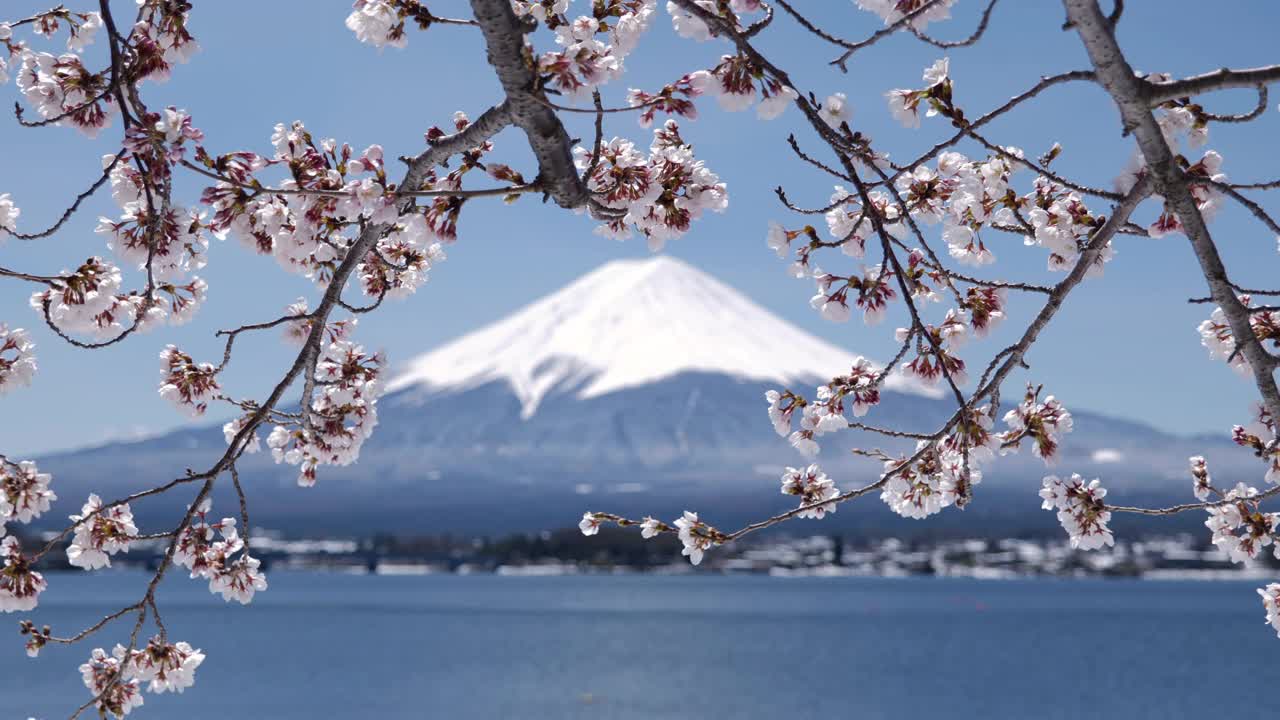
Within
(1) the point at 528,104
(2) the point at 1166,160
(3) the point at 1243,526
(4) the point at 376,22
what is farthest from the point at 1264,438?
(4) the point at 376,22

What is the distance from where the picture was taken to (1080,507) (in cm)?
342

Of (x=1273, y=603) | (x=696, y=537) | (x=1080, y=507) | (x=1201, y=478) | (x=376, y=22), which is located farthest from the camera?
(x=1201, y=478)

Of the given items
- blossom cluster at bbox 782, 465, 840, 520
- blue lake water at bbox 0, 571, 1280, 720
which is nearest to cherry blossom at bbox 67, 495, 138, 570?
blossom cluster at bbox 782, 465, 840, 520

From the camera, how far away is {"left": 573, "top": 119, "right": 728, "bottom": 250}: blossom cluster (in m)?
3.01

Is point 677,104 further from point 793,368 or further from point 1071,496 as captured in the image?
point 793,368

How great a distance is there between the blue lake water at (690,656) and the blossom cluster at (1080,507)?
46.3m

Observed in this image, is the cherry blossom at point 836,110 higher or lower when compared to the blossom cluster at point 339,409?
higher

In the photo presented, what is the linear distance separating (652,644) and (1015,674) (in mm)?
21611

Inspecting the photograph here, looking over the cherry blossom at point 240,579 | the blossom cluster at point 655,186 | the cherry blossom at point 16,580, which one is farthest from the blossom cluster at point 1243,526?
the cherry blossom at point 16,580

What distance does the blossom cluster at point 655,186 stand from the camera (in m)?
3.01

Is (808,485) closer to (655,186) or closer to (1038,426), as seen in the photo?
(1038,426)

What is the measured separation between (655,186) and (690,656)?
64890 mm

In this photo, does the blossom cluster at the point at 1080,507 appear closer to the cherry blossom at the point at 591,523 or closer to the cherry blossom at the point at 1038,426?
Result: the cherry blossom at the point at 1038,426

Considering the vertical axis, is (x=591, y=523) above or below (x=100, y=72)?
below
